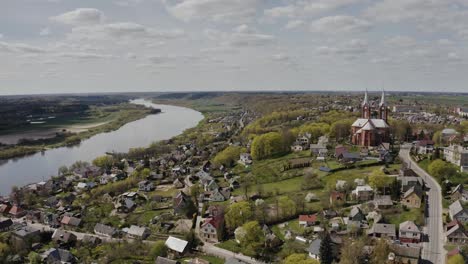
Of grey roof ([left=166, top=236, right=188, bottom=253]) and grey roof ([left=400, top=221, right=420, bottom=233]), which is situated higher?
grey roof ([left=400, top=221, right=420, bottom=233])

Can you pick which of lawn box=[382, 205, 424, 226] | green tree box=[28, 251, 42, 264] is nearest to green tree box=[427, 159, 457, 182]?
lawn box=[382, 205, 424, 226]

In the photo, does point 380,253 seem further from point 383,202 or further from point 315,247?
point 383,202

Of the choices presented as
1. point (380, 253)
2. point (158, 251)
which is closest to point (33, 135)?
point (158, 251)

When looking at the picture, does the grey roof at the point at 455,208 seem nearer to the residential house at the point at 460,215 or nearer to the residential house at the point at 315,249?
the residential house at the point at 460,215

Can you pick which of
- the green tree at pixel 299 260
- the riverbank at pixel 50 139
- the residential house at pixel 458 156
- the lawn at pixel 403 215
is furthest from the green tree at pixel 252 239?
the riverbank at pixel 50 139

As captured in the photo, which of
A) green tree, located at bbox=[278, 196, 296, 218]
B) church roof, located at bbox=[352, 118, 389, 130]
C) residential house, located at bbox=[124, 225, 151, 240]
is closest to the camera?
residential house, located at bbox=[124, 225, 151, 240]

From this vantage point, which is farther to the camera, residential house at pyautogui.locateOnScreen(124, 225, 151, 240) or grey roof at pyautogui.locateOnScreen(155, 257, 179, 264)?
residential house at pyautogui.locateOnScreen(124, 225, 151, 240)

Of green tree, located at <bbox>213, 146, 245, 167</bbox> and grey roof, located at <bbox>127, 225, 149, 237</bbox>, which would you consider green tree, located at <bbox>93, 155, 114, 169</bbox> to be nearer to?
green tree, located at <bbox>213, 146, 245, 167</bbox>
